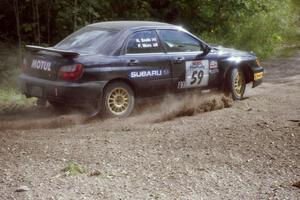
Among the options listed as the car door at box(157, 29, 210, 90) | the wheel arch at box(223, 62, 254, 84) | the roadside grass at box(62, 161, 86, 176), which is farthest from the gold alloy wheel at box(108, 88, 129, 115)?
the roadside grass at box(62, 161, 86, 176)

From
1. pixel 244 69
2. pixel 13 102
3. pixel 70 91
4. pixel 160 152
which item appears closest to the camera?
pixel 160 152

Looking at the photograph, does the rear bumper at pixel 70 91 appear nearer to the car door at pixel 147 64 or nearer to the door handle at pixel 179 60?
the car door at pixel 147 64

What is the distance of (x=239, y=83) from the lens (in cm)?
1028

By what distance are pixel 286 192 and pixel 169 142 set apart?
80.0 inches

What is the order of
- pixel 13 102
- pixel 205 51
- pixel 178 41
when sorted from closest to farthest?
1. pixel 178 41
2. pixel 205 51
3. pixel 13 102

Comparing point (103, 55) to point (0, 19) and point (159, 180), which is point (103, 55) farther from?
point (0, 19)

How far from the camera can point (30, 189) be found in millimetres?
5078

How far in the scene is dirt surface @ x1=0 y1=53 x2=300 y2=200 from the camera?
520 centimetres

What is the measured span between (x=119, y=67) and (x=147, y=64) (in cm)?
57

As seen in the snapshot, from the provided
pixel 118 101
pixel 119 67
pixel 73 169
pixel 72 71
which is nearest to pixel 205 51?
pixel 119 67

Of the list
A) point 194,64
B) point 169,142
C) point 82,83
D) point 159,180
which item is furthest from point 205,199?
point 194,64

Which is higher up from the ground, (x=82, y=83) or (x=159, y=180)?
(x=82, y=83)

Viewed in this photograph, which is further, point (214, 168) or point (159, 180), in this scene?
point (214, 168)

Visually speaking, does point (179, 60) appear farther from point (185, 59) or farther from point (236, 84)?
point (236, 84)
